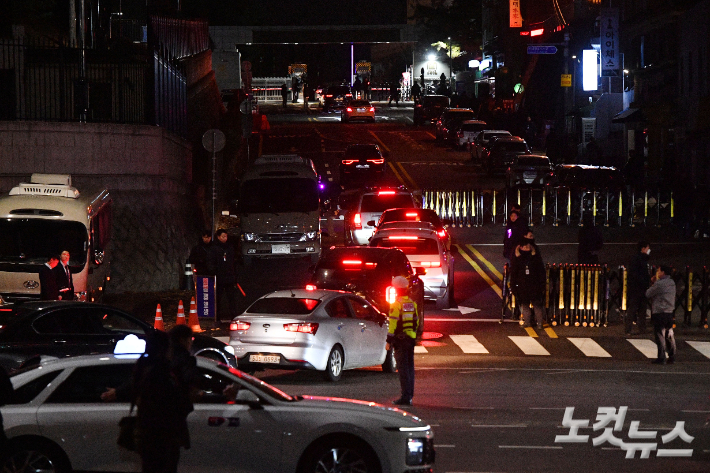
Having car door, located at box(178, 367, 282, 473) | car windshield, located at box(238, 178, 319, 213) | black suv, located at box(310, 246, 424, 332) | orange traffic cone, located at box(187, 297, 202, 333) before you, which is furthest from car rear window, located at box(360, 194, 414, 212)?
car door, located at box(178, 367, 282, 473)

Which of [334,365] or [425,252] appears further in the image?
[425,252]

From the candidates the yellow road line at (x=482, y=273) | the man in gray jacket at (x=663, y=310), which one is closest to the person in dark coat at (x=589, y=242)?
the yellow road line at (x=482, y=273)

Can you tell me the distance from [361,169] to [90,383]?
36141 mm

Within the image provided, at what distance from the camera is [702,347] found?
19922 millimetres

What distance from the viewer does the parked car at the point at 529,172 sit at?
133 ft

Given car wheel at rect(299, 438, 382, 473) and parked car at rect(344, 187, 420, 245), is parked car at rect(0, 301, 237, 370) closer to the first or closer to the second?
car wheel at rect(299, 438, 382, 473)

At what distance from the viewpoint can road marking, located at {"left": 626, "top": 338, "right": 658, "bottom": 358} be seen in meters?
19.2

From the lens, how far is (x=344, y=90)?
278 ft

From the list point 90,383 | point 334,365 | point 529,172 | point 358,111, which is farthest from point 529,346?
point 358,111

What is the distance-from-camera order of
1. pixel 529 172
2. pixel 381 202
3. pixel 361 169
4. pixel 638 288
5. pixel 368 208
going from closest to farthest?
pixel 638 288
pixel 368 208
pixel 381 202
pixel 529 172
pixel 361 169

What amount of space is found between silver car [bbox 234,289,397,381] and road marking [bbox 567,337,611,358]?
4942 mm

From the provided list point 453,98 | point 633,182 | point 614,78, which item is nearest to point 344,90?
point 453,98

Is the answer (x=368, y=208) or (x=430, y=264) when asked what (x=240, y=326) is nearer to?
(x=430, y=264)

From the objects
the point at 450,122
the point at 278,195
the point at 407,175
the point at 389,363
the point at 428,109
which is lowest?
the point at 389,363
